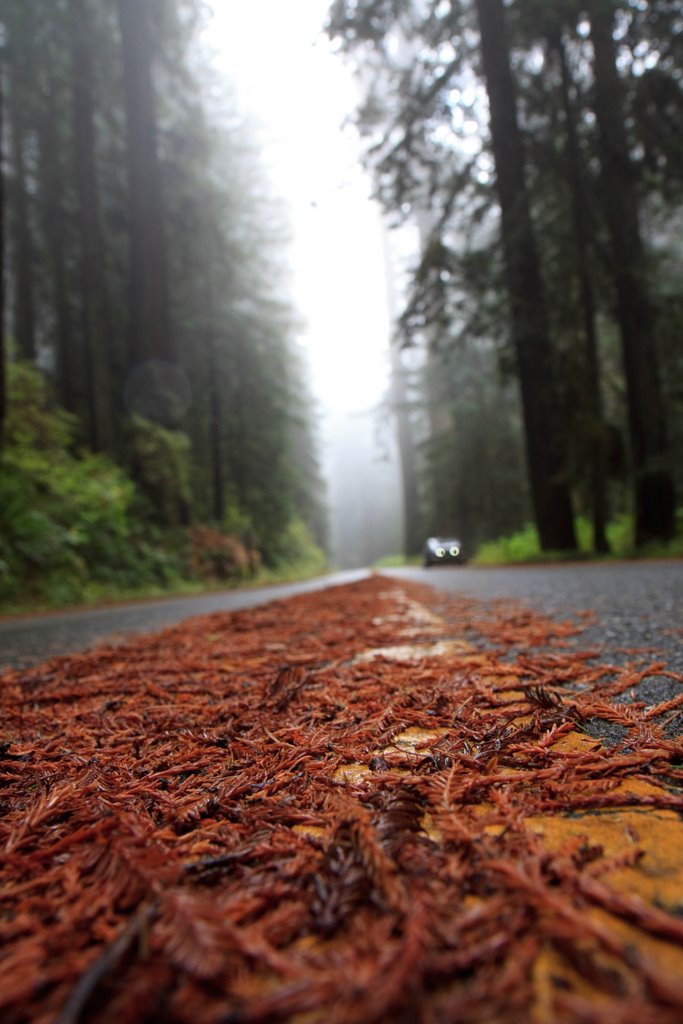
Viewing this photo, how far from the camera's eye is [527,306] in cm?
891

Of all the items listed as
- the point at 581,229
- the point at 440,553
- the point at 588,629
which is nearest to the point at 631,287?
the point at 581,229

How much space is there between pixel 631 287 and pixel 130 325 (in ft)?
31.7

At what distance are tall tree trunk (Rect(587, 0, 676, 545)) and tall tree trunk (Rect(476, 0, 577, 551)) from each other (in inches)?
46.9

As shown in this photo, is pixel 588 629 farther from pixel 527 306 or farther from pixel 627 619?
pixel 527 306

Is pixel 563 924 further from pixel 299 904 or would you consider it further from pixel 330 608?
pixel 330 608

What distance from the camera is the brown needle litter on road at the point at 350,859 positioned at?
1.38 feet

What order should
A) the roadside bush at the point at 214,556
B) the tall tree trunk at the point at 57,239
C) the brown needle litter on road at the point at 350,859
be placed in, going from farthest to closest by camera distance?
the tall tree trunk at the point at 57,239
the roadside bush at the point at 214,556
the brown needle litter on road at the point at 350,859

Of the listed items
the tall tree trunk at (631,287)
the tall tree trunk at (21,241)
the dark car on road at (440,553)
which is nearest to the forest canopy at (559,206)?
the tall tree trunk at (631,287)

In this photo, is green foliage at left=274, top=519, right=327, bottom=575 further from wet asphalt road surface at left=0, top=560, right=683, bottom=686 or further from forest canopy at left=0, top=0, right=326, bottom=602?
wet asphalt road surface at left=0, top=560, right=683, bottom=686

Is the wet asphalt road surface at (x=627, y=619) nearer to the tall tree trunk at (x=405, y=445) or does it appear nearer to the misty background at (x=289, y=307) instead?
the misty background at (x=289, y=307)

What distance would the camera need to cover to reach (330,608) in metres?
3.75

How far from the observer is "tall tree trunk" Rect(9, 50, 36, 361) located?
14930mm

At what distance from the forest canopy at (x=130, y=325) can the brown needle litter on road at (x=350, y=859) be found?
252 inches

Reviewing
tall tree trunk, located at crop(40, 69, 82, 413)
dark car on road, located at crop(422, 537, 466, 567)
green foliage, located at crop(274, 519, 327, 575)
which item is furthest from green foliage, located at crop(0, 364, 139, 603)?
green foliage, located at crop(274, 519, 327, 575)
